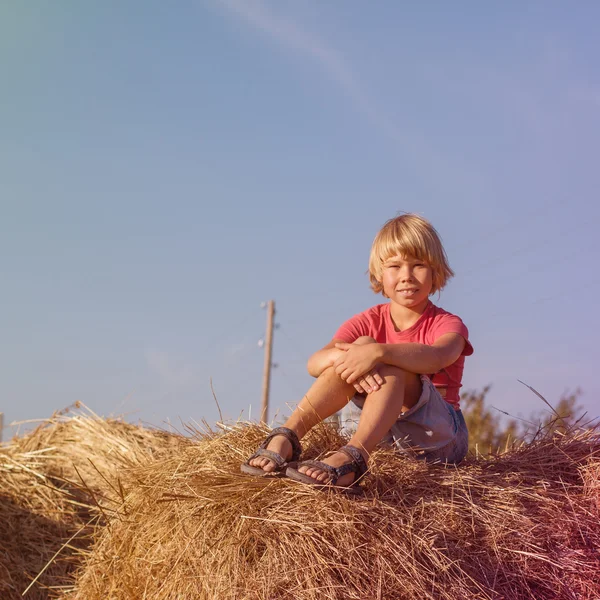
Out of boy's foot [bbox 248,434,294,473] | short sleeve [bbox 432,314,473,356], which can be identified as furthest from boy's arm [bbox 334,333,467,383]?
boy's foot [bbox 248,434,294,473]

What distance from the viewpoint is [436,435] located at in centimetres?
312

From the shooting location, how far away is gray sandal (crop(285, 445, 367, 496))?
8.28 ft

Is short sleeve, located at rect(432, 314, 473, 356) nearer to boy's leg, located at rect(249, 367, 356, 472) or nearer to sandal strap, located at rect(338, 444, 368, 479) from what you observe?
boy's leg, located at rect(249, 367, 356, 472)

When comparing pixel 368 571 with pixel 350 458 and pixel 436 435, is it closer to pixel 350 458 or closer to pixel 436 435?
pixel 350 458

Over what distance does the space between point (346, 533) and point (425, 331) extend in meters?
1.36

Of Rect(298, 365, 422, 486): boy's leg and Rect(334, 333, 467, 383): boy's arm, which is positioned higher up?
Rect(334, 333, 467, 383): boy's arm

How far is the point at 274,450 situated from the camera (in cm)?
276

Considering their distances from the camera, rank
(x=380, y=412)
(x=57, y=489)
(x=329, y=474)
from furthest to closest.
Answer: (x=57, y=489) < (x=380, y=412) < (x=329, y=474)

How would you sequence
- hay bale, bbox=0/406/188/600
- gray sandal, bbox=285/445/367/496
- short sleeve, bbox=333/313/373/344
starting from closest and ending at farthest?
1. gray sandal, bbox=285/445/367/496
2. short sleeve, bbox=333/313/373/344
3. hay bale, bbox=0/406/188/600

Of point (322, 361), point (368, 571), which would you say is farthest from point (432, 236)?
point (368, 571)

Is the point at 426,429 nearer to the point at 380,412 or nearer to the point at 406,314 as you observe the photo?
the point at 380,412

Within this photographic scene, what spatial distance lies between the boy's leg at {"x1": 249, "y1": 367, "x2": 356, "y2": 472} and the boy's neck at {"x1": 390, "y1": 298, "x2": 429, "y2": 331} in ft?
2.11

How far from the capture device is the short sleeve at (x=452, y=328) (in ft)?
11.0

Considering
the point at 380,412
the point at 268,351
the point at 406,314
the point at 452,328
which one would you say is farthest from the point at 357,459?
the point at 268,351
